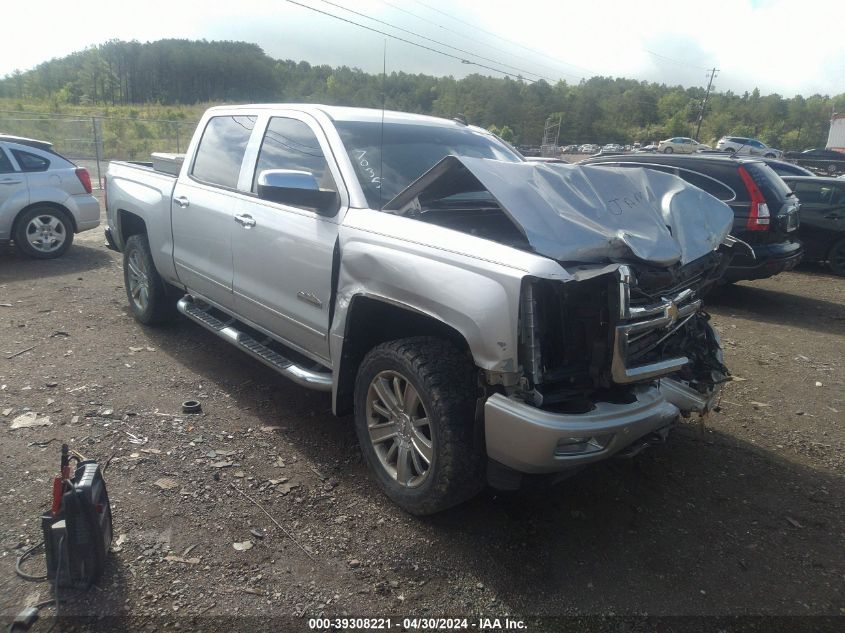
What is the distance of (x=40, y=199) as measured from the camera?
8797mm

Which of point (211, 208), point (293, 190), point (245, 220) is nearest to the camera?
point (293, 190)

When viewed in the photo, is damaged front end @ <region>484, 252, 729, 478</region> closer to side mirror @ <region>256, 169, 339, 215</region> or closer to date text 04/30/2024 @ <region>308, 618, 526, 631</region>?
date text 04/30/2024 @ <region>308, 618, 526, 631</region>

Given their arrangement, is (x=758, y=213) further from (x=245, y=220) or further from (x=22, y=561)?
(x=22, y=561)

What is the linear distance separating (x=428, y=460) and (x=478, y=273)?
3.21ft

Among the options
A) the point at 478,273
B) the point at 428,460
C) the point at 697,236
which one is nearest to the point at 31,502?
the point at 428,460

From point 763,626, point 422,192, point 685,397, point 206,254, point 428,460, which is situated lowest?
point 763,626

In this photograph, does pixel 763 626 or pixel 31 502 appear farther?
pixel 31 502

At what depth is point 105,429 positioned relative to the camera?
4047 mm

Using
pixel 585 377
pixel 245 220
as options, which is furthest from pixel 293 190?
pixel 585 377

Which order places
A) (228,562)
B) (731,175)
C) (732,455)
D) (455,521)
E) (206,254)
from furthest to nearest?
(731,175)
(206,254)
(732,455)
(455,521)
(228,562)

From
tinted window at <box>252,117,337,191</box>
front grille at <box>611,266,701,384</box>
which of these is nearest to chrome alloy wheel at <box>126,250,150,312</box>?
tinted window at <box>252,117,337,191</box>

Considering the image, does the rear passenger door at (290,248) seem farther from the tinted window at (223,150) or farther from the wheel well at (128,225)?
the wheel well at (128,225)

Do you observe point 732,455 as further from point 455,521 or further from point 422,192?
point 422,192

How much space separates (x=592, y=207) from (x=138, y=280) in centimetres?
462
